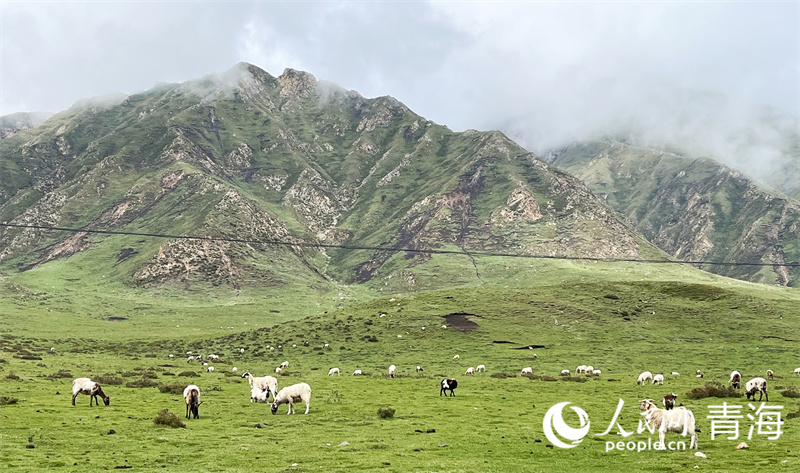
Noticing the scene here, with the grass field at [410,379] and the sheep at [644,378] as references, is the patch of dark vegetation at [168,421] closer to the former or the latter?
the grass field at [410,379]

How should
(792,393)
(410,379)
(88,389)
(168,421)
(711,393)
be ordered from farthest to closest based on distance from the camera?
(410,379)
(711,393)
(792,393)
(88,389)
(168,421)

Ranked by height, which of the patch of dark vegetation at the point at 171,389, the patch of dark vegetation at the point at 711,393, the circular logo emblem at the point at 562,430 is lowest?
the circular logo emblem at the point at 562,430

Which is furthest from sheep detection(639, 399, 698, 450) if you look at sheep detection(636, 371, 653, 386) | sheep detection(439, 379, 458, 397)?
sheep detection(636, 371, 653, 386)

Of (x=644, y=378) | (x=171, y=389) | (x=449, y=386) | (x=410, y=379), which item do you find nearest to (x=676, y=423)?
(x=449, y=386)

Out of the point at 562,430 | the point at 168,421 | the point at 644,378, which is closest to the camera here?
the point at 562,430

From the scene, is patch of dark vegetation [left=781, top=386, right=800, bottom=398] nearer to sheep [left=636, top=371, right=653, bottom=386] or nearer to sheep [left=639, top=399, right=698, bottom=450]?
sheep [left=636, top=371, right=653, bottom=386]

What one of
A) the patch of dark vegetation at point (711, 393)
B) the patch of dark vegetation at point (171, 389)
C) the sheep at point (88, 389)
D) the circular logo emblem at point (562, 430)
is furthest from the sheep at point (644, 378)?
the sheep at point (88, 389)

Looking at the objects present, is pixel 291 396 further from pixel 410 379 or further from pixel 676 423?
pixel 410 379

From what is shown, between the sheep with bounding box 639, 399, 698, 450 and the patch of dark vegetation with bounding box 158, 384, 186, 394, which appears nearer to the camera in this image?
the sheep with bounding box 639, 399, 698, 450

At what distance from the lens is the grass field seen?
2180 cm

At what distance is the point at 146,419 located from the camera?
30219 millimetres

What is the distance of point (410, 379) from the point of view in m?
56.3

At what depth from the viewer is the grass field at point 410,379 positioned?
21.8 m

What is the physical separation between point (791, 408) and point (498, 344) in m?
Answer: 61.5
